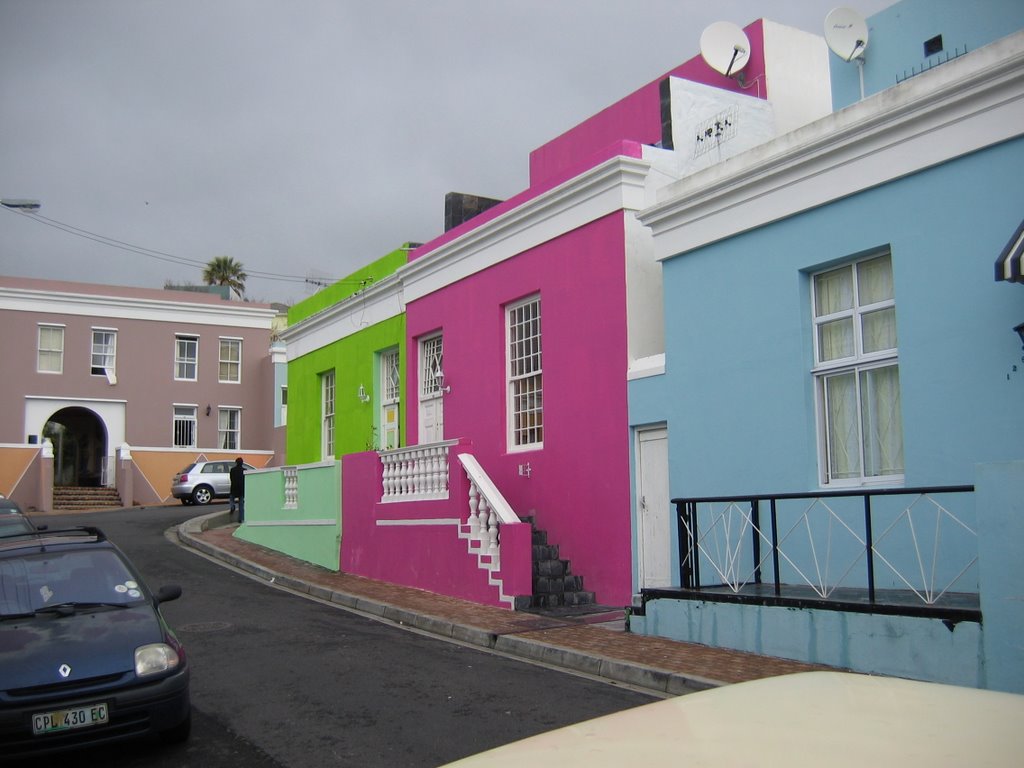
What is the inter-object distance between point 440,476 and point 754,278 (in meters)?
5.35

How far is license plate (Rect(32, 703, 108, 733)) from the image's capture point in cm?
603

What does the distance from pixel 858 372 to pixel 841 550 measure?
174 cm

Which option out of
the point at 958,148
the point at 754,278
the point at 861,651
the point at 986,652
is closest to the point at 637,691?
the point at 861,651

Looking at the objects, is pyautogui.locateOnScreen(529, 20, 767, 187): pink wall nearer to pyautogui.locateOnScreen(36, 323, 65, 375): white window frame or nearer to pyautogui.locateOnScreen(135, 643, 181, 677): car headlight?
pyautogui.locateOnScreen(135, 643, 181, 677): car headlight

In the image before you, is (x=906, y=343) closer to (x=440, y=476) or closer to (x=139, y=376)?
(x=440, y=476)

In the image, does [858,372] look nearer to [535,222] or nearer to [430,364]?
[535,222]

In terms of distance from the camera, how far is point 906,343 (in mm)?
9125

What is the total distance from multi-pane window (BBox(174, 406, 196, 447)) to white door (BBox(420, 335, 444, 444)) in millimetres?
23805

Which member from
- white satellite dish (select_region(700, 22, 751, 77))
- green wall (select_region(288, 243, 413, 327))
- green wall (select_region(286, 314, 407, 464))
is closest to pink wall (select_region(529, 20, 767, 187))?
white satellite dish (select_region(700, 22, 751, 77))

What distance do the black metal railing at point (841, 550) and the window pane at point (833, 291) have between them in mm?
1965

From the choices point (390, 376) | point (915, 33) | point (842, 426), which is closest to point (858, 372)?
point (842, 426)

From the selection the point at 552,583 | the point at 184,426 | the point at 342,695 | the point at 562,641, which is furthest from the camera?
the point at 184,426

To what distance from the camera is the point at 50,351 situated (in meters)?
36.5

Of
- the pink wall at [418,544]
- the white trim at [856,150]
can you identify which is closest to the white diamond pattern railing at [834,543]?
the pink wall at [418,544]
